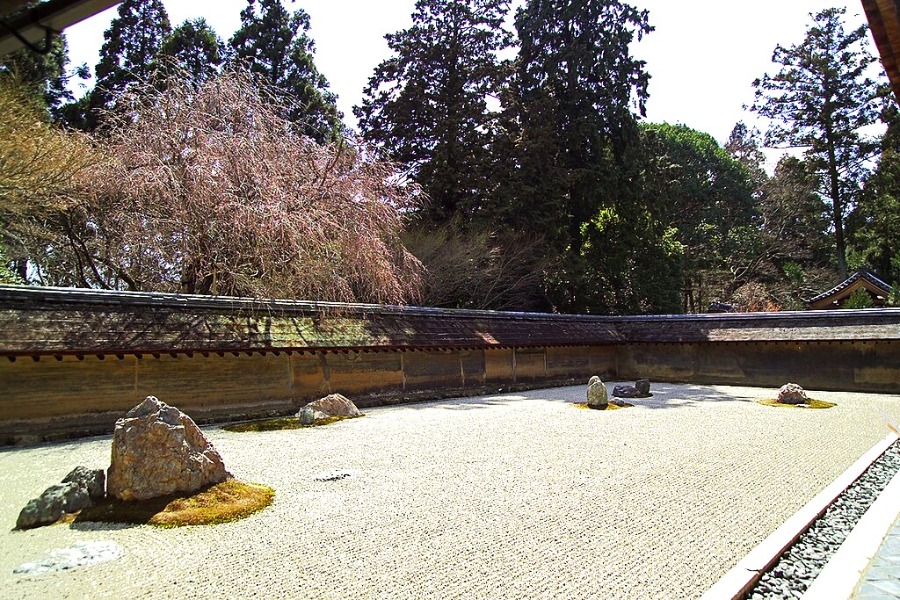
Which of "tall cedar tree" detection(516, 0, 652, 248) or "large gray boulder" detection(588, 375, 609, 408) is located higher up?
"tall cedar tree" detection(516, 0, 652, 248)

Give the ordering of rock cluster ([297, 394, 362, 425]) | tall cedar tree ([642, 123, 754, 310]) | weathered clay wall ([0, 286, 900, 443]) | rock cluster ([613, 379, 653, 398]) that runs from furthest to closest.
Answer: tall cedar tree ([642, 123, 754, 310]), rock cluster ([613, 379, 653, 398]), rock cluster ([297, 394, 362, 425]), weathered clay wall ([0, 286, 900, 443])

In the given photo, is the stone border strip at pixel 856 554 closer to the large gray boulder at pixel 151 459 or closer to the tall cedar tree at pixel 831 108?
the large gray boulder at pixel 151 459

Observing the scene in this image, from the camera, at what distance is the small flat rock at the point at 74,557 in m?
3.45

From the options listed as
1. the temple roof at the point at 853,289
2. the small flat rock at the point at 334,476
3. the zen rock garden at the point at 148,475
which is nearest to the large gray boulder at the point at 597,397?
the small flat rock at the point at 334,476

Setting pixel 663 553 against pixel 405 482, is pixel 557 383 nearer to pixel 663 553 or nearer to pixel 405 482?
pixel 405 482

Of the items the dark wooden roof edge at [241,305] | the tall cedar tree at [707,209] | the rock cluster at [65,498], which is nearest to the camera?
the rock cluster at [65,498]

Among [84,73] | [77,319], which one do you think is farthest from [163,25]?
[77,319]

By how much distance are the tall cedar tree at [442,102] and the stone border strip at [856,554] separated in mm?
15993

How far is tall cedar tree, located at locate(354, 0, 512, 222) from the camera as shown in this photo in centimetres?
1995

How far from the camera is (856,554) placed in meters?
3.77

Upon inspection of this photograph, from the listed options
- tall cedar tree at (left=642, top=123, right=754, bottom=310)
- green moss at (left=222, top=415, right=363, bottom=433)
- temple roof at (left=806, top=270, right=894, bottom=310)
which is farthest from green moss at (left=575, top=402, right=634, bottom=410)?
tall cedar tree at (left=642, top=123, right=754, bottom=310)

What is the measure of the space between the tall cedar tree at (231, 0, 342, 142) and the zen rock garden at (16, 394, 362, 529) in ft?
63.9

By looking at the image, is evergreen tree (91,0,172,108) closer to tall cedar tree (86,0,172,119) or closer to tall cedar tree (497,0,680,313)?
tall cedar tree (86,0,172,119)

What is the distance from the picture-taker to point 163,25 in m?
22.3
